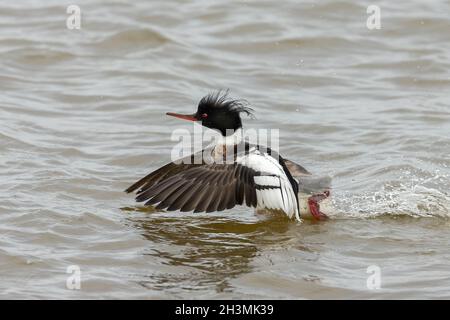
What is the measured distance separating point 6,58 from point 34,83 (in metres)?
1.04

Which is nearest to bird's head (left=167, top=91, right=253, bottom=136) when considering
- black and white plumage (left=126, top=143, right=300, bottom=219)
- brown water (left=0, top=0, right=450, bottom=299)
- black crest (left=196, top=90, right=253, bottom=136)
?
black crest (left=196, top=90, right=253, bottom=136)

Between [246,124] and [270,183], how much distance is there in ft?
12.0

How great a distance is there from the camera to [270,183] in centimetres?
787

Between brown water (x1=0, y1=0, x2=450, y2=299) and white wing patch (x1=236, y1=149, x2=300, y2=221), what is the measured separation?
12.6 inches

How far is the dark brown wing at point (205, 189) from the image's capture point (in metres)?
7.78

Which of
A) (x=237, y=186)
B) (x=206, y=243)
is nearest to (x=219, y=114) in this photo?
(x=237, y=186)

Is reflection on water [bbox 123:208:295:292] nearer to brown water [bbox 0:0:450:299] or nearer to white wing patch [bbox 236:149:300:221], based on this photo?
brown water [bbox 0:0:450:299]

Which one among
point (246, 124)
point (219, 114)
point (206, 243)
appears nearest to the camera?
point (206, 243)

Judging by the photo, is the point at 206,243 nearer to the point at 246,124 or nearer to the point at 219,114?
the point at 219,114

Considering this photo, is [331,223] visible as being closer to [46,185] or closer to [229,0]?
[46,185]

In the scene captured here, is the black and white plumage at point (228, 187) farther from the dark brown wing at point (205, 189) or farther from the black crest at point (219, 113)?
the black crest at point (219, 113)

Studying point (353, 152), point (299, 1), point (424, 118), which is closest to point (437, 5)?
point (299, 1)

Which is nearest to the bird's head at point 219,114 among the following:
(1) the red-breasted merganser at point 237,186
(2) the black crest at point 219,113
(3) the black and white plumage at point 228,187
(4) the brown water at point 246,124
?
(2) the black crest at point 219,113

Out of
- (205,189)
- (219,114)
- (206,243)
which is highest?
(219,114)
